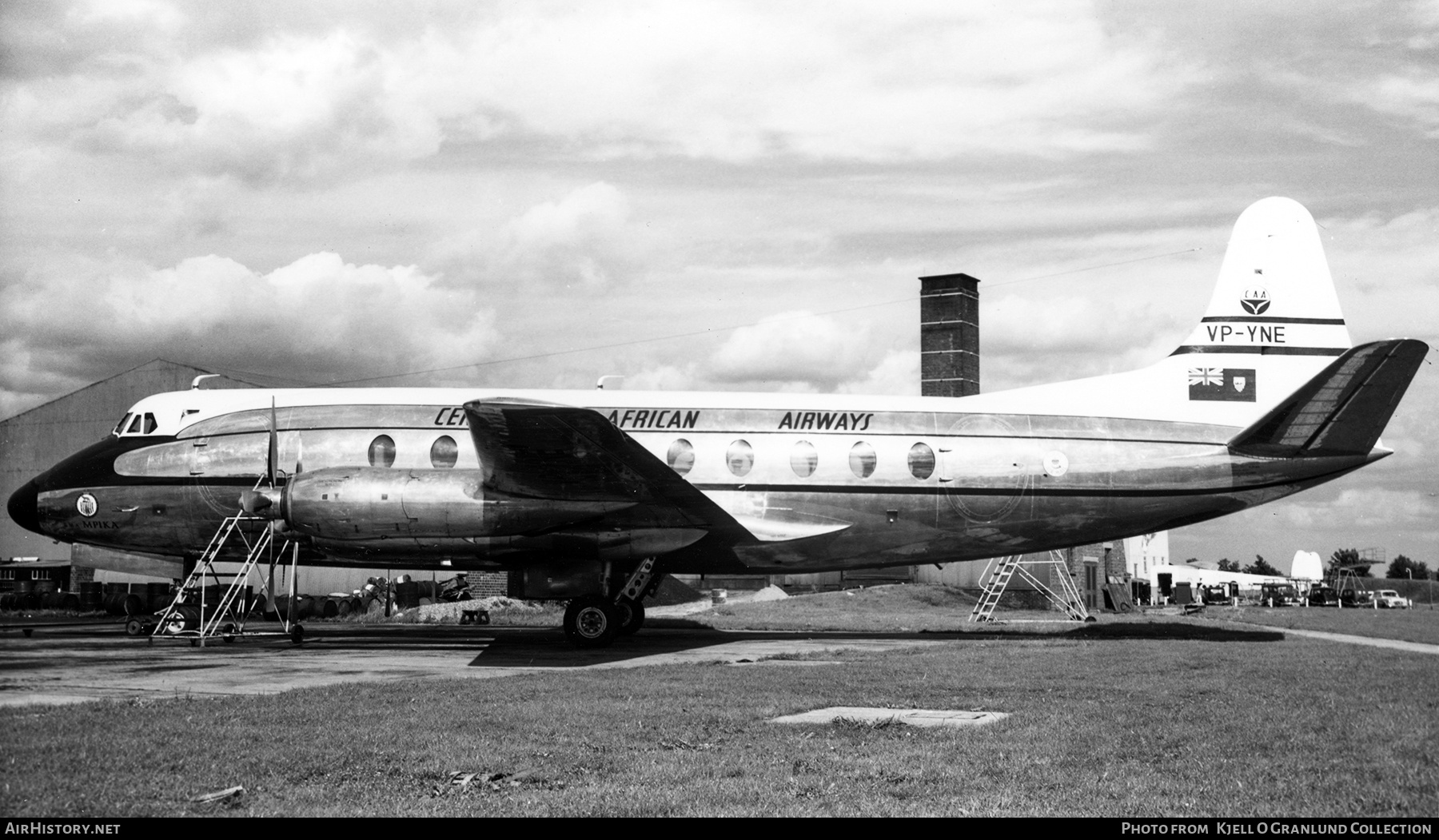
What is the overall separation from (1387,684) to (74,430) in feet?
185

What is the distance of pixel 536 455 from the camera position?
18578 millimetres

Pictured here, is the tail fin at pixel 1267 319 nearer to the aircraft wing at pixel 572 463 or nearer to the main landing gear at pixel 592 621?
the aircraft wing at pixel 572 463

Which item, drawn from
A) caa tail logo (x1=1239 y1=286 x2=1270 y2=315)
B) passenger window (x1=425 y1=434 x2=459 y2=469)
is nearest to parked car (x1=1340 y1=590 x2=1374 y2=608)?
caa tail logo (x1=1239 y1=286 x2=1270 y2=315)

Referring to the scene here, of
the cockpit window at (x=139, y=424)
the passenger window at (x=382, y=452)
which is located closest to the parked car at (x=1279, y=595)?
the passenger window at (x=382, y=452)

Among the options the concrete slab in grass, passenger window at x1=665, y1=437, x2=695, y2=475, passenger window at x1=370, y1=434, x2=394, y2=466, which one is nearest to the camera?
the concrete slab in grass

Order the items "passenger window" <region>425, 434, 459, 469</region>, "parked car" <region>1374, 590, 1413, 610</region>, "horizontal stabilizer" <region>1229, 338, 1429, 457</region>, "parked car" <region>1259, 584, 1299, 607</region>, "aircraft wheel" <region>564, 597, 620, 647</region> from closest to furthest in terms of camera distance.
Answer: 1. "horizontal stabilizer" <region>1229, 338, 1429, 457</region>
2. "aircraft wheel" <region>564, 597, 620, 647</region>
3. "passenger window" <region>425, 434, 459, 469</region>
4. "parked car" <region>1374, 590, 1413, 610</region>
5. "parked car" <region>1259, 584, 1299, 607</region>

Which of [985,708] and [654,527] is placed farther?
[654,527]

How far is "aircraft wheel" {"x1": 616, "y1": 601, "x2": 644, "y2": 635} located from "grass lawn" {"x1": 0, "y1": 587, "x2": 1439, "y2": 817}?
23.1 ft

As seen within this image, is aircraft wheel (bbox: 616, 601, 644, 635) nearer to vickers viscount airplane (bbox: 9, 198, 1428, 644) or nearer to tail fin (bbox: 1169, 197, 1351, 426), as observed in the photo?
vickers viscount airplane (bbox: 9, 198, 1428, 644)

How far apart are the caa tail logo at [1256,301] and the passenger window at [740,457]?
10.2m

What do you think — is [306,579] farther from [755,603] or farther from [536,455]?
[536,455]

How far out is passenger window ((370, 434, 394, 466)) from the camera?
2084 cm

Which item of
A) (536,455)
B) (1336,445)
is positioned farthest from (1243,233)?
(536,455)

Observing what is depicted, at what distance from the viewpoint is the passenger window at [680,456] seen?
21000 millimetres
